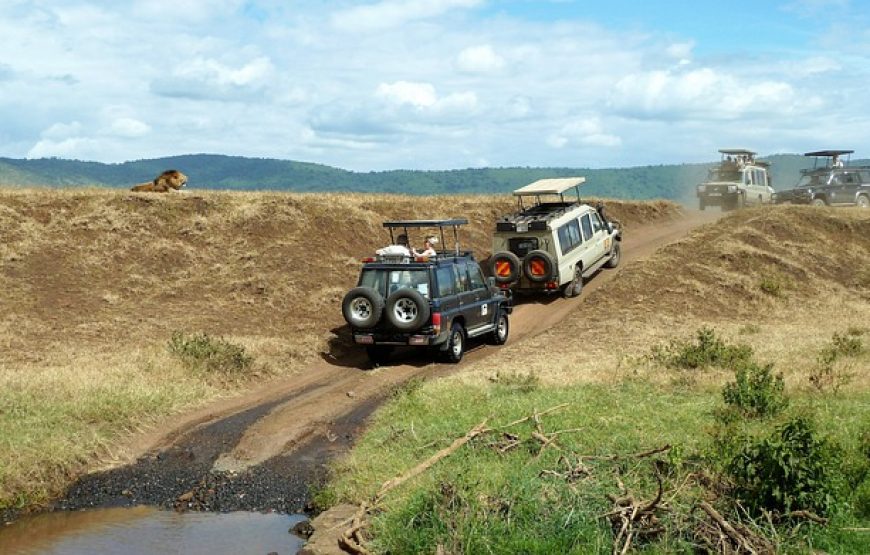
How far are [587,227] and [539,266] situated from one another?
3308 mm

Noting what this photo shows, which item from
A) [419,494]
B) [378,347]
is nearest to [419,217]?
[378,347]

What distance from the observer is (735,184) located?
37.8m

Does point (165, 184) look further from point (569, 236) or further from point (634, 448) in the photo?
point (634, 448)

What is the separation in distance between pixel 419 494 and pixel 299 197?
70.4 ft

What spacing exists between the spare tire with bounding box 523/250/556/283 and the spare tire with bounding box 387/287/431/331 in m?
6.86

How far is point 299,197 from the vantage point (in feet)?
99.1

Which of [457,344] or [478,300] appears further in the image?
[478,300]

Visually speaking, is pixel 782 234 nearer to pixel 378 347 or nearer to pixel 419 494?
pixel 378 347

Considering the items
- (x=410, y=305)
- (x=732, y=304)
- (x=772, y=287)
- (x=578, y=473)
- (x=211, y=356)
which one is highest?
Result: (x=410, y=305)

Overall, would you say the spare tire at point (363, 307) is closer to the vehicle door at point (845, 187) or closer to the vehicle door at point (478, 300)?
the vehicle door at point (478, 300)

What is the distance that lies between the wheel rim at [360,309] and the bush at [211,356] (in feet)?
6.89

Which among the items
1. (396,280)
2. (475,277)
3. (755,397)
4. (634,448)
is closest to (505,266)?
(475,277)

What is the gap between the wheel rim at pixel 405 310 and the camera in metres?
17.5

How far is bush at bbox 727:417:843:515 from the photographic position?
361 inches
